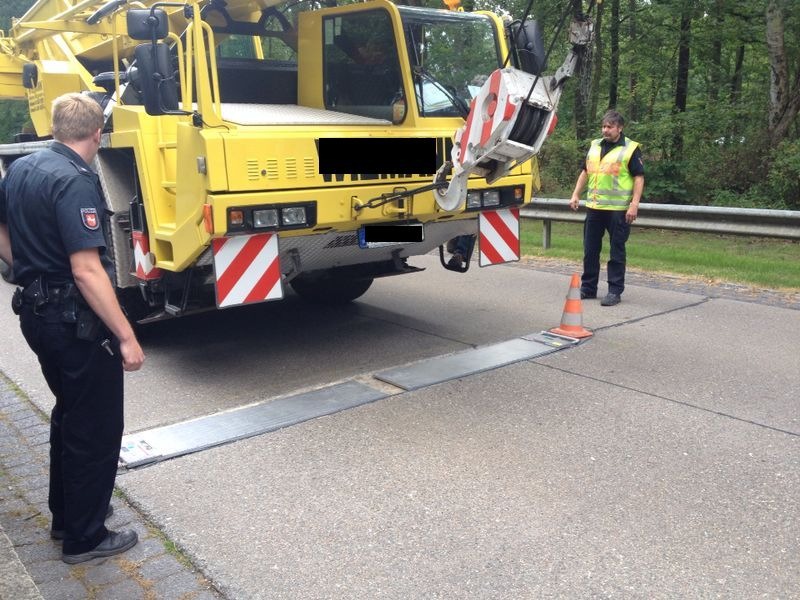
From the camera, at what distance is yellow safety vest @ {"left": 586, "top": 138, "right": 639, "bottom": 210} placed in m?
7.44

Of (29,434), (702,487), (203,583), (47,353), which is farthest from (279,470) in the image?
(702,487)

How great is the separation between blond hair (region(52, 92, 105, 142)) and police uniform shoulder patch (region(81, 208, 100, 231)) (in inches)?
13.7

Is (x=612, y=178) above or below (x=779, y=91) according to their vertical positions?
below

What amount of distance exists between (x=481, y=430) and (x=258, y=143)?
2226 mm

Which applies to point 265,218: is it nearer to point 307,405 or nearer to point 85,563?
point 307,405

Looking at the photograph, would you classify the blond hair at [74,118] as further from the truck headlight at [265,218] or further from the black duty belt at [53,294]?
the truck headlight at [265,218]

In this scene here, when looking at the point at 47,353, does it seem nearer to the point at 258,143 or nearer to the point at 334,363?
the point at 258,143

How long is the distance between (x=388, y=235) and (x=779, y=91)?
11175 mm

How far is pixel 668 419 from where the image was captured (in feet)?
15.1

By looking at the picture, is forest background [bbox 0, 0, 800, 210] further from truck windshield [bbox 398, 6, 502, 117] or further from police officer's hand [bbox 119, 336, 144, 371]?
police officer's hand [bbox 119, 336, 144, 371]

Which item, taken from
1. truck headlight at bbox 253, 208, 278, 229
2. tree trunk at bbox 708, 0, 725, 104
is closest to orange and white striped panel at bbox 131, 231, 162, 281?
truck headlight at bbox 253, 208, 278, 229

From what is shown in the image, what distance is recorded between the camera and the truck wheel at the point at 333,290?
7.49 meters

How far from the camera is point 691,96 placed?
20.1 m

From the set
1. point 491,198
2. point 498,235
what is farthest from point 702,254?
point 491,198
